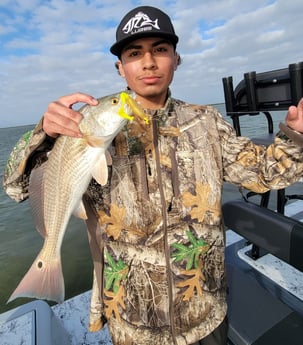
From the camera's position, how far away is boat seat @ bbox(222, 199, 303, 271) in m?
2.60

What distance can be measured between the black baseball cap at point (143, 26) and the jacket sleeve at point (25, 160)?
0.80m

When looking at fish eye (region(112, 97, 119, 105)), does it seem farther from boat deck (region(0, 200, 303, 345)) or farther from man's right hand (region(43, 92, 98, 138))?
boat deck (region(0, 200, 303, 345))

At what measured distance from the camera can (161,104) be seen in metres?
2.26

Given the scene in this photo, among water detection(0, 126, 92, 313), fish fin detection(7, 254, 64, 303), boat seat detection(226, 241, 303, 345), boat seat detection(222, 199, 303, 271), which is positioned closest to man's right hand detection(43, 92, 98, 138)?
fish fin detection(7, 254, 64, 303)

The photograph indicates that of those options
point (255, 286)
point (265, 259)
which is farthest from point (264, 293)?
point (265, 259)

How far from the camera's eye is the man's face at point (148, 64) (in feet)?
6.61

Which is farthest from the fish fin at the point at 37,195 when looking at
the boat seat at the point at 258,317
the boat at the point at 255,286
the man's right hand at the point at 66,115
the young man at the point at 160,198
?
the boat seat at the point at 258,317

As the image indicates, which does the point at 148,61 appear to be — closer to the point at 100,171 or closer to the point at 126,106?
the point at 126,106

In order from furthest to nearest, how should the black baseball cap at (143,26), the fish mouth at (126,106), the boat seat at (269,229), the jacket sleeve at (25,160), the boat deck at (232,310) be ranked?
1. the boat deck at (232,310)
2. the boat seat at (269,229)
3. the black baseball cap at (143,26)
4. the jacket sleeve at (25,160)
5. the fish mouth at (126,106)

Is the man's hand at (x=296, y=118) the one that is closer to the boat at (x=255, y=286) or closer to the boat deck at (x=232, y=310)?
the boat at (x=255, y=286)

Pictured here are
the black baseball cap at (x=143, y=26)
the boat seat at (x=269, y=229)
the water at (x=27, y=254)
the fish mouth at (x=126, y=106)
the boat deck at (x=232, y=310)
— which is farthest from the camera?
the water at (x=27, y=254)

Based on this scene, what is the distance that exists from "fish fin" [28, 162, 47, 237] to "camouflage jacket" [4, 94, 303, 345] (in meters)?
0.11

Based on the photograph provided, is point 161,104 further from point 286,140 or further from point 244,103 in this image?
point 244,103

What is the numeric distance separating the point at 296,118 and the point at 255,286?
2.13 metres
